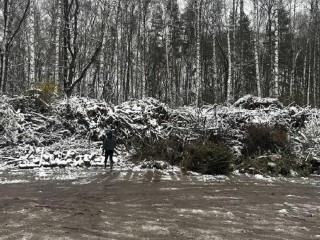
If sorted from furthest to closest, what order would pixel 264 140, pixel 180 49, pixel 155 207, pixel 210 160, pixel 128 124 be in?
1. pixel 180 49
2. pixel 128 124
3. pixel 264 140
4. pixel 210 160
5. pixel 155 207

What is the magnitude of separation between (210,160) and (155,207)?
639cm

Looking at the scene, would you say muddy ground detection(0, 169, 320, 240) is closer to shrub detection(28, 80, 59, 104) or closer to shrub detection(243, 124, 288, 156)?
shrub detection(243, 124, 288, 156)

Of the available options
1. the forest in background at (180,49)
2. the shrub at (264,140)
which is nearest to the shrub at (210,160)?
the shrub at (264,140)

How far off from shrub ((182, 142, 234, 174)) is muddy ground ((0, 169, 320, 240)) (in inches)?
52.5

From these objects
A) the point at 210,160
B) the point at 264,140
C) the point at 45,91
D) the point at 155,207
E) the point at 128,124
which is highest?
the point at 45,91

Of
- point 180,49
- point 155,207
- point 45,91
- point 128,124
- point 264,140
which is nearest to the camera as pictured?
point 155,207

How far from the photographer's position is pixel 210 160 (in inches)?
556

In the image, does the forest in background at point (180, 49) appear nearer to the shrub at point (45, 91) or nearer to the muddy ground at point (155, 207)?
the shrub at point (45, 91)

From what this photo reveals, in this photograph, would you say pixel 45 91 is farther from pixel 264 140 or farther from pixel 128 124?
pixel 264 140

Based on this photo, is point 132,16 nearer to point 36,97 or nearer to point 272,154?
point 36,97

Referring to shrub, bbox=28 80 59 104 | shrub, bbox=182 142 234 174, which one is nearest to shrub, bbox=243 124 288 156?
shrub, bbox=182 142 234 174

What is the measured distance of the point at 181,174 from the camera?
45.4ft

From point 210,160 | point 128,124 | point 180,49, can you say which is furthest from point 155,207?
point 180,49

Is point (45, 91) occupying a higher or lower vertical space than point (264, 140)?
higher
